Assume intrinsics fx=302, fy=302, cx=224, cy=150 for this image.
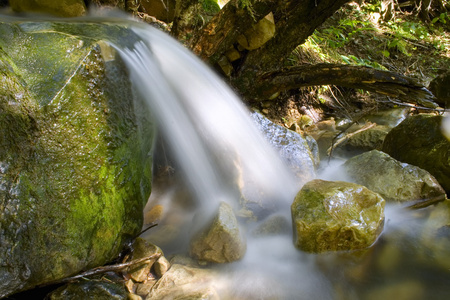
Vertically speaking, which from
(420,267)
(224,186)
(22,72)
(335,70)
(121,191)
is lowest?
Result: (420,267)

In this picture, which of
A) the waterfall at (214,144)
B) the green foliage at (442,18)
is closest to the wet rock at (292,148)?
the waterfall at (214,144)

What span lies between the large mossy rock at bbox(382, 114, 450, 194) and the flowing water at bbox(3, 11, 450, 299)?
889mm

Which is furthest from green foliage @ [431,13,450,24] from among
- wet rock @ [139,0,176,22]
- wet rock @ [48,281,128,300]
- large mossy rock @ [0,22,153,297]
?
wet rock @ [48,281,128,300]

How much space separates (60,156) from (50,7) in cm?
277

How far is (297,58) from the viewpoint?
5.35 m

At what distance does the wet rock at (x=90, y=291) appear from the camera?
6.07ft

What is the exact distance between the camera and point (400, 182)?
323 centimetres

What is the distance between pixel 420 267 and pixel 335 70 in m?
2.37

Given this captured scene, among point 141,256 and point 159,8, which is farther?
point 159,8

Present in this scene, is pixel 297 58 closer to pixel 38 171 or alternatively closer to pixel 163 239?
pixel 163 239

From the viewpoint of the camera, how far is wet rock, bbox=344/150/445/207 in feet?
10.5

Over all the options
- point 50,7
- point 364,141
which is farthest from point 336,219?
point 50,7

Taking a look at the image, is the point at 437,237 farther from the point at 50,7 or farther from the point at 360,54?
the point at 360,54

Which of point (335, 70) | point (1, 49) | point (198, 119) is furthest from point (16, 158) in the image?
point (335, 70)
